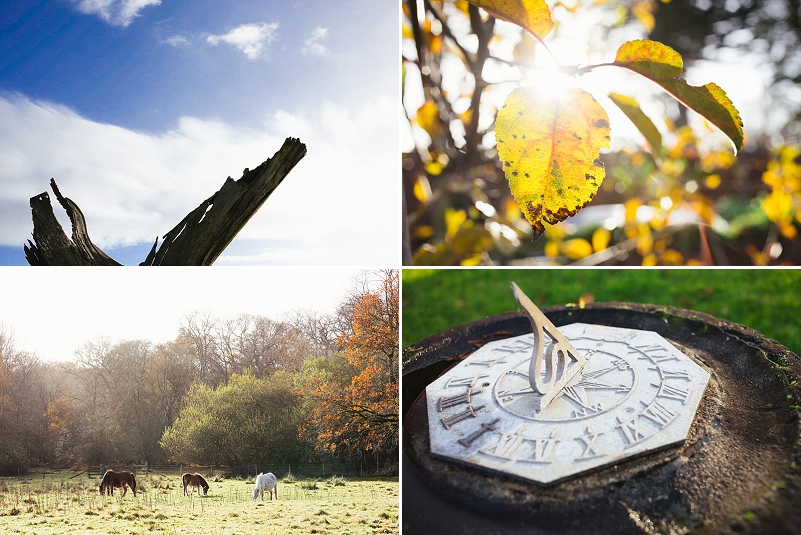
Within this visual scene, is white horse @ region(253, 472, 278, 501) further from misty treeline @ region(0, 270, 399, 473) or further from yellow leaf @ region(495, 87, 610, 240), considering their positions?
yellow leaf @ region(495, 87, 610, 240)

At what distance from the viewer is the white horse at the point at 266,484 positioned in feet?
4.55

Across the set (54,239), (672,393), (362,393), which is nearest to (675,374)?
(672,393)

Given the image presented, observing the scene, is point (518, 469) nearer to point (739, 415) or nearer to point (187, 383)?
point (739, 415)

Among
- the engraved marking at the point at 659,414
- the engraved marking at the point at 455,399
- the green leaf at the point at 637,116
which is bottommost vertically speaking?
the engraved marking at the point at 659,414

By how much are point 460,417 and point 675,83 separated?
92cm

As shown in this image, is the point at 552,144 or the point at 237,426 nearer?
the point at 552,144

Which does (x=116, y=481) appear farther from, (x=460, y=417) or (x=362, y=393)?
(x=460, y=417)

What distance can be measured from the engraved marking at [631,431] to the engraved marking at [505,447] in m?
0.22

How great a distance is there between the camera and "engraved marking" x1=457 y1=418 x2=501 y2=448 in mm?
1187

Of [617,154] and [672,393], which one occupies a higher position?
[617,154]

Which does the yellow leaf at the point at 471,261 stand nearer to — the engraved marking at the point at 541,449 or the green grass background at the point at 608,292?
the green grass background at the point at 608,292

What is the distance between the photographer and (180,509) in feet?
4.42

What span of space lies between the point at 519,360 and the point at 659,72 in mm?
1020

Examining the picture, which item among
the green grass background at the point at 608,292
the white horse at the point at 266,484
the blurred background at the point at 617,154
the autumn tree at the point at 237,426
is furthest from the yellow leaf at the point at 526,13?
the green grass background at the point at 608,292
